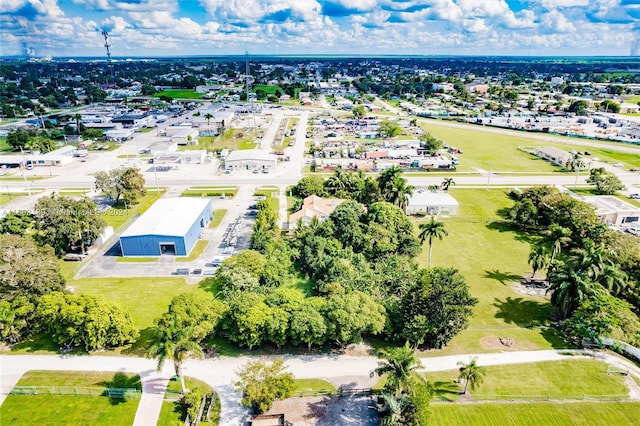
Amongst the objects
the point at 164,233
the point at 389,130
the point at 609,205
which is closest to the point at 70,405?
the point at 164,233

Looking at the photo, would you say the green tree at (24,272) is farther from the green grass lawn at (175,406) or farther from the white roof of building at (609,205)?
the white roof of building at (609,205)

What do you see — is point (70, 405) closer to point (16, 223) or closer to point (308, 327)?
point (308, 327)

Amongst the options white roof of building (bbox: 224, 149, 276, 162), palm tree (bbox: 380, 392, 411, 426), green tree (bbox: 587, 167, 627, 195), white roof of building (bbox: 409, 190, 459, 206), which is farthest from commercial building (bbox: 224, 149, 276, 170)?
palm tree (bbox: 380, 392, 411, 426)

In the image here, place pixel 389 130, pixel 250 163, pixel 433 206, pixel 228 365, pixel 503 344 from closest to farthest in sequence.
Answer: pixel 228 365
pixel 503 344
pixel 433 206
pixel 250 163
pixel 389 130

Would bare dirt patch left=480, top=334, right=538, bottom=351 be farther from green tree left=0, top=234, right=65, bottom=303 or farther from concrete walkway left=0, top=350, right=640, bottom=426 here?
green tree left=0, top=234, right=65, bottom=303

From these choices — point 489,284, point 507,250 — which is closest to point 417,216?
point 507,250

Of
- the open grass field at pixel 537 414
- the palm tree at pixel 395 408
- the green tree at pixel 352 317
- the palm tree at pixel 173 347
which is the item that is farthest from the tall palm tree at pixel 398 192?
the palm tree at pixel 173 347

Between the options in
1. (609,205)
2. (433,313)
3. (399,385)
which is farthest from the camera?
(609,205)

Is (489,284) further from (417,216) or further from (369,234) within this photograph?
(417,216)
